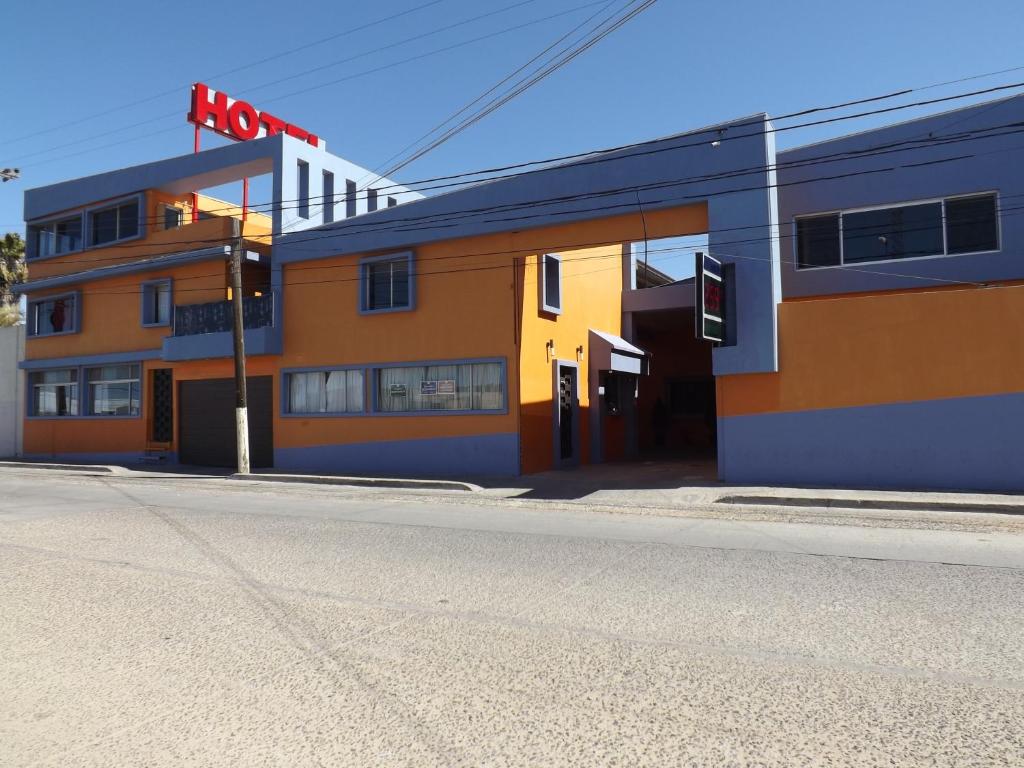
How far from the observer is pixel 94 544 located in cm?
902

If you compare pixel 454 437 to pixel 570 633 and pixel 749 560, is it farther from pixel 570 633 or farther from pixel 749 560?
pixel 570 633

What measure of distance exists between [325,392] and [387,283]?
11.6ft

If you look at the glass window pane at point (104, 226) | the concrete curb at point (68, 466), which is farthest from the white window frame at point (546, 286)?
the glass window pane at point (104, 226)

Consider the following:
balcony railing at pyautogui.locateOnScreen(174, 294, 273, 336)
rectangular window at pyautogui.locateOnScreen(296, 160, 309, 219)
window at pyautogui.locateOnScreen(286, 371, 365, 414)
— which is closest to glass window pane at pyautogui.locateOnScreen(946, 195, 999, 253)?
window at pyautogui.locateOnScreen(286, 371, 365, 414)

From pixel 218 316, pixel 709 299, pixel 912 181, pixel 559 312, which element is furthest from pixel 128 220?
pixel 912 181

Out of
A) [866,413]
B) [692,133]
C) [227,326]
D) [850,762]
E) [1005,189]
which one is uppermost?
[692,133]

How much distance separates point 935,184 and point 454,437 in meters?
11.9

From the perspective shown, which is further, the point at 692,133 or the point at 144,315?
the point at 144,315

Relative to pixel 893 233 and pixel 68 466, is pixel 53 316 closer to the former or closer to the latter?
pixel 68 466

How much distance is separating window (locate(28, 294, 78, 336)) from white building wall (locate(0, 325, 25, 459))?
0.89 meters

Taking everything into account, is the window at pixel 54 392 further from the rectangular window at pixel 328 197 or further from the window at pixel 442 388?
the window at pixel 442 388

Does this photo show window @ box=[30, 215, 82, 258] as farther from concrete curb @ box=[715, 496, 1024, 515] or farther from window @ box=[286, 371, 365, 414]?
concrete curb @ box=[715, 496, 1024, 515]

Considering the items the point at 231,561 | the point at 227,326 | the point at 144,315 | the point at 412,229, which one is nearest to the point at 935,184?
the point at 412,229

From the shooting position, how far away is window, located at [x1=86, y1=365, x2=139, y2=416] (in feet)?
82.2
